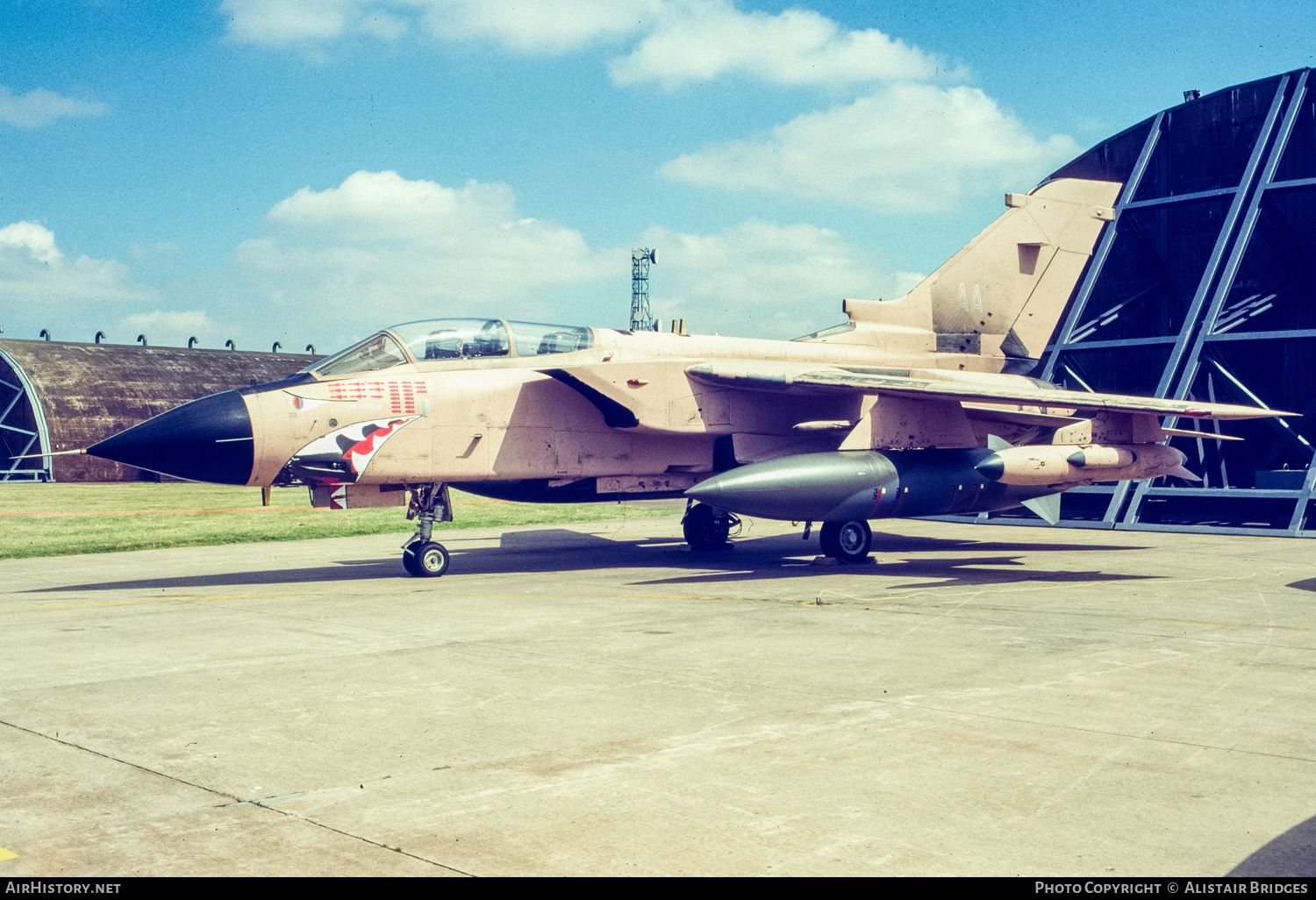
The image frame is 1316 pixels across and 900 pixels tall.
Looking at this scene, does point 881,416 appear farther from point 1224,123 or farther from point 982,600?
point 1224,123

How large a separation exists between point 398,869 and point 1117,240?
87.6 ft

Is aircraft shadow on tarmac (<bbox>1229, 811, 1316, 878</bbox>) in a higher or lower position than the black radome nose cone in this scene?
lower

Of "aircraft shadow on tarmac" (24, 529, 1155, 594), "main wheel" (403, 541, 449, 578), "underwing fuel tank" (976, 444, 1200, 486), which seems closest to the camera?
"aircraft shadow on tarmac" (24, 529, 1155, 594)

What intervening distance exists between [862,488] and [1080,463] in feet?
13.2

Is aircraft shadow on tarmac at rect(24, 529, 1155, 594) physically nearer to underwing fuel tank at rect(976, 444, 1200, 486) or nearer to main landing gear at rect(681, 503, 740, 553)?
main landing gear at rect(681, 503, 740, 553)

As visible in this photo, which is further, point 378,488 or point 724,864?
point 378,488

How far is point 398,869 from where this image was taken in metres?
3.88

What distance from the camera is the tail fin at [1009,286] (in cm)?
1831

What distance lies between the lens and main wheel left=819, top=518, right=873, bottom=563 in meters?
15.6

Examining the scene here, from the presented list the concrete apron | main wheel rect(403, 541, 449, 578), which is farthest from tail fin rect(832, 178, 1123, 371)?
main wheel rect(403, 541, 449, 578)

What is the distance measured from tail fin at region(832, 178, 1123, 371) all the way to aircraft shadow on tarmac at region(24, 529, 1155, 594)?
3545mm

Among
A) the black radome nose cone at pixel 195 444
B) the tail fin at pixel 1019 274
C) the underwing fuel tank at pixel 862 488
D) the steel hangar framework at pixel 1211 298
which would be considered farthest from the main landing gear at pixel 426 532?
the steel hangar framework at pixel 1211 298
